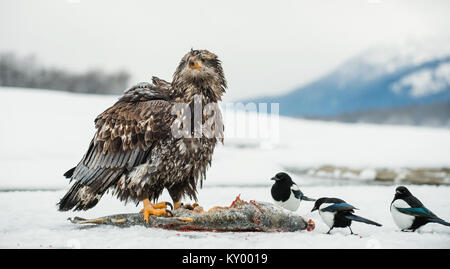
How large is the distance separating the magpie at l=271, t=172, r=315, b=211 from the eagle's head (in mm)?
927

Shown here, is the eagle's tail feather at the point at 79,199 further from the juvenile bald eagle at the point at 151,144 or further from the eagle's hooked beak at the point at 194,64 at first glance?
the eagle's hooked beak at the point at 194,64

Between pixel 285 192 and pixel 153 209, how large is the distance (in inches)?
46.4

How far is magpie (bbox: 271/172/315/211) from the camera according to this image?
13.3ft

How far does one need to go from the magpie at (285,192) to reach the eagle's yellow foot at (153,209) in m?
Result: 1.01

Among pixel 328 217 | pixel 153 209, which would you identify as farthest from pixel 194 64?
pixel 328 217

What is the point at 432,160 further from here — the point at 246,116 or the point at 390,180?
the point at 246,116

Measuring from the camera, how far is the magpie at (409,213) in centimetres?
343

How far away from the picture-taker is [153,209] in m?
3.54

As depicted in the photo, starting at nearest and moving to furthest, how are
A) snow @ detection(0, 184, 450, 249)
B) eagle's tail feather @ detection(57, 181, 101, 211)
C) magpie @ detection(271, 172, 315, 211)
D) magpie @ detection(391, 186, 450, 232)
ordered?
snow @ detection(0, 184, 450, 249), magpie @ detection(391, 186, 450, 232), eagle's tail feather @ detection(57, 181, 101, 211), magpie @ detection(271, 172, 315, 211)

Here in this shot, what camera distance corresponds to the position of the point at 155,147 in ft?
11.6

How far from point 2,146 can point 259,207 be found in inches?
105

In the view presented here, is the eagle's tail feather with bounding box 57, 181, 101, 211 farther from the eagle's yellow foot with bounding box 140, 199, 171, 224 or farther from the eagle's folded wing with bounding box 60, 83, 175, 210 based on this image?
the eagle's yellow foot with bounding box 140, 199, 171, 224

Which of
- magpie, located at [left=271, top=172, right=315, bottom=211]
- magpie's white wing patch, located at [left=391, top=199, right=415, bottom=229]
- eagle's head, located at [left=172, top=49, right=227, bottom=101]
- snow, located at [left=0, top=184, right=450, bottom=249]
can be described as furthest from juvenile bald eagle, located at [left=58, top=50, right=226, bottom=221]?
magpie's white wing patch, located at [left=391, top=199, right=415, bottom=229]

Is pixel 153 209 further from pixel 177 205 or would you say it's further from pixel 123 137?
pixel 123 137
